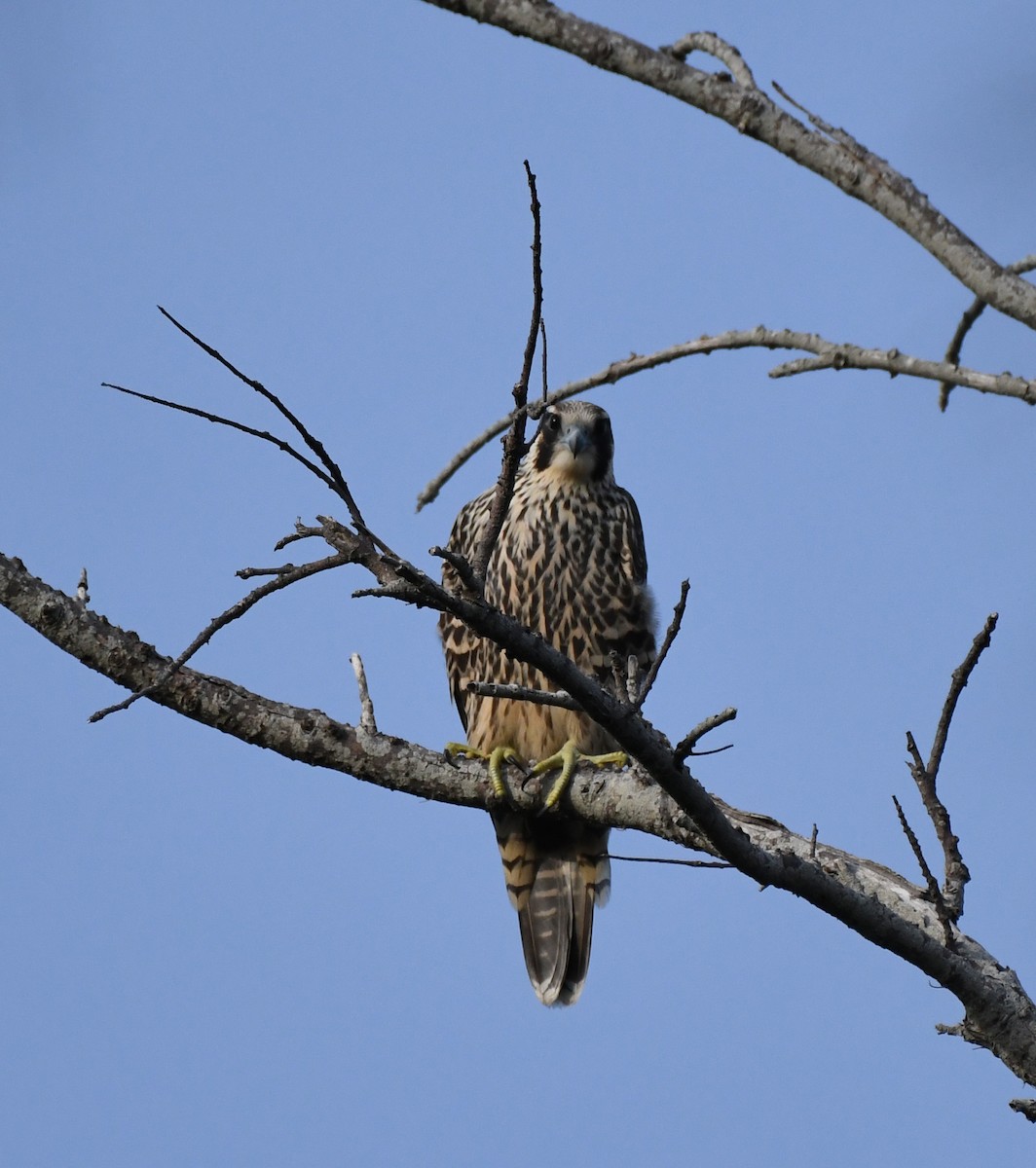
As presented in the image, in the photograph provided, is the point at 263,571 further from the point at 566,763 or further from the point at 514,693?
the point at 566,763

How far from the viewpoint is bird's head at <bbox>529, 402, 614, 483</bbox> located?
4480 mm

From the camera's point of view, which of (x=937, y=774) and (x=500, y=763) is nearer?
(x=937, y=774)

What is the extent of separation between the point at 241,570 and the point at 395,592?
224mm

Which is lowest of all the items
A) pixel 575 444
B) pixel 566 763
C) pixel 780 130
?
pixel 566 763

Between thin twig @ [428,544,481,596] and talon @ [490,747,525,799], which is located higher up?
talon @ [490,747,525,799]

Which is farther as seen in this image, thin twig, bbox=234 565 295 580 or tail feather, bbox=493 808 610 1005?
tail feather, bbox=493 808 610 1005

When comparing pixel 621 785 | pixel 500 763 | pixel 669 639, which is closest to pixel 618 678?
pixel 669 639

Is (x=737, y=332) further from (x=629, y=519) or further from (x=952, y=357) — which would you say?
(x=629, y=519)

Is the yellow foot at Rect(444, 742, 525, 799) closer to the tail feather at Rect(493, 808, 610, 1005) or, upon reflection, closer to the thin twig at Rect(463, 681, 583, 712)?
the tail feather at Rect(493, 808, 610, 1005)

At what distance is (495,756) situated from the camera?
12.0ft

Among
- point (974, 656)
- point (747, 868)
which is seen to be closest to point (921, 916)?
point (747, 868)

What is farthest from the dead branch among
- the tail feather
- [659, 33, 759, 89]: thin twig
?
the tail feather

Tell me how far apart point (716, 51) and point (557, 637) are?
200 cm

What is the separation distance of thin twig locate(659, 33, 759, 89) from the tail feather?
218 centimetres
